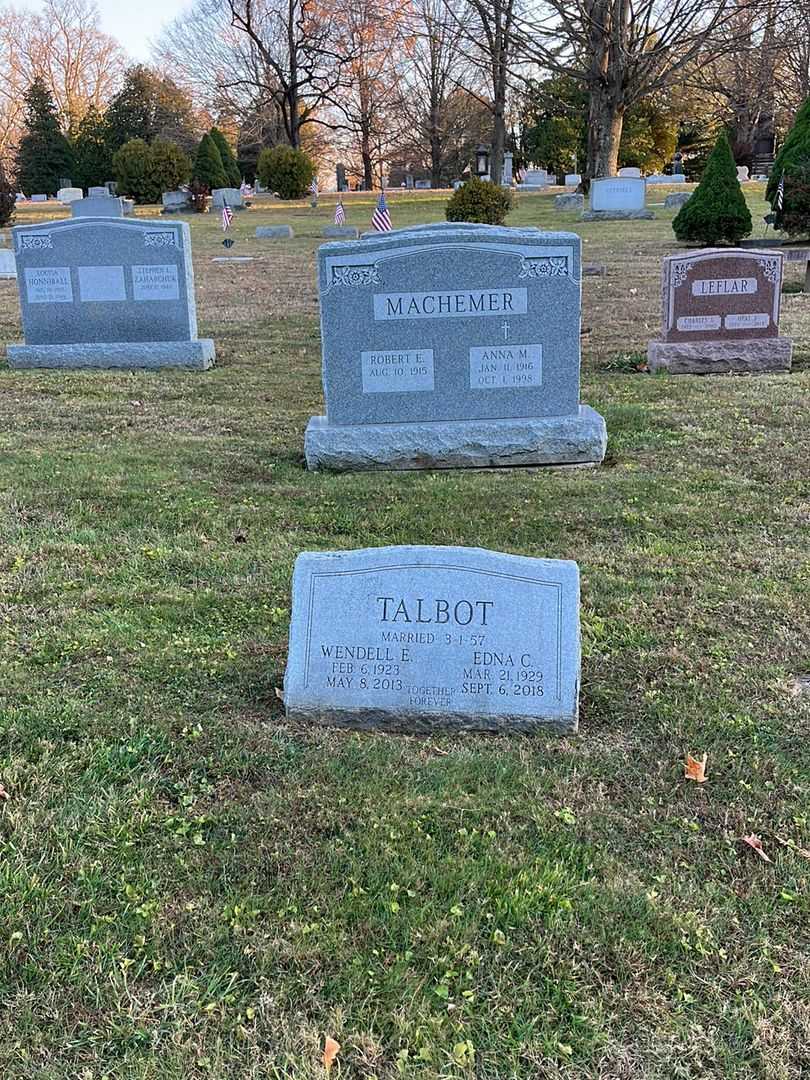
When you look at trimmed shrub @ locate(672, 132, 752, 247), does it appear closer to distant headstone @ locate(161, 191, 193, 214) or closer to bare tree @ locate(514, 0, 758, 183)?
bare tree @ locate(514, 0, 758, 183)

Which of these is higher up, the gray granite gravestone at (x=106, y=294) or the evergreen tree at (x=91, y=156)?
the evergreen tree at (x=91, y=156)

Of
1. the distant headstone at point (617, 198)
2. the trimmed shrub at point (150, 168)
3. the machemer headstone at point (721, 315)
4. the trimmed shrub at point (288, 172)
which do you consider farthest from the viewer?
the trimmed shrub at point (288, 172)

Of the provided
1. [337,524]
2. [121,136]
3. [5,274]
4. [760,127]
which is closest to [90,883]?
[337,524]

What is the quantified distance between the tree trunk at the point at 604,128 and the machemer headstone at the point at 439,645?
28.5 metres

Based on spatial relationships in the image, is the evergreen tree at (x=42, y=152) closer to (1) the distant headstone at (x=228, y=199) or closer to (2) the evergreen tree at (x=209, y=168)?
(2) the evergreen tree at (x=209, y=168)

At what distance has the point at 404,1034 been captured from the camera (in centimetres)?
204

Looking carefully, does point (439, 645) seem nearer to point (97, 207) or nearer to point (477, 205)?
point (477, 205)

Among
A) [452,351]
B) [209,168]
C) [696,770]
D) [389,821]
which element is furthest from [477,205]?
[209,168]

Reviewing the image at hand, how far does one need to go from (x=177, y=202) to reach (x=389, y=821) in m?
36.5

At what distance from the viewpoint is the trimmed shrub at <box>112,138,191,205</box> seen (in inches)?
1463

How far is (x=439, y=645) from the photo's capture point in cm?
314

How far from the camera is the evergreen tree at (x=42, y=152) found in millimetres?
49969

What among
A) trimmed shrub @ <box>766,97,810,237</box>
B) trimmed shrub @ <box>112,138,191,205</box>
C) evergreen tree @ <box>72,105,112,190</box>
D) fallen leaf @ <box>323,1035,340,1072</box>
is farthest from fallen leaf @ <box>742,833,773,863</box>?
evergreen tree @ <box>72,105,112,190</box>

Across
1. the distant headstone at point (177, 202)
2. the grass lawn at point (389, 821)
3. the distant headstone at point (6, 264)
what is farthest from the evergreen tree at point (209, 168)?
the grass lawn at point (389, 821)
